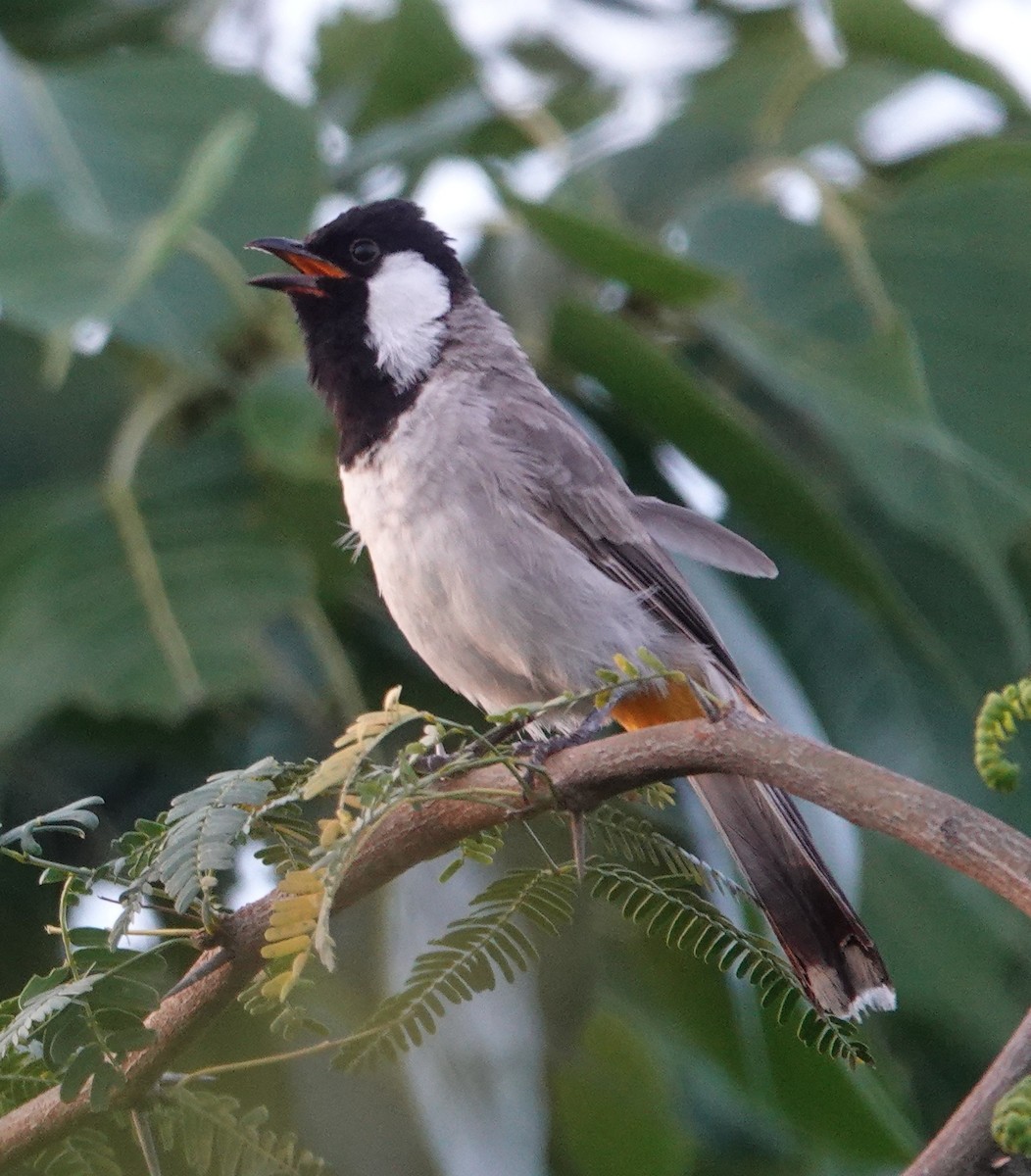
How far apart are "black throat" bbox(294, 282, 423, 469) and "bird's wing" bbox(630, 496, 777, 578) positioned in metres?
0.51

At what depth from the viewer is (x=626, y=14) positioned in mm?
5559

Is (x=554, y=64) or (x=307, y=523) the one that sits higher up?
(x=554, y=64)

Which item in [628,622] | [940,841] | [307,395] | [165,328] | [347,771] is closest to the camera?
[940,841]

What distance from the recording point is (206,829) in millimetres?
1660

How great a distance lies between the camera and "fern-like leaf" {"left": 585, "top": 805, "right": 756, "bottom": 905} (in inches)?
73.7

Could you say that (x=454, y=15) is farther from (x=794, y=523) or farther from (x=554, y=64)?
(x=794, y=523)

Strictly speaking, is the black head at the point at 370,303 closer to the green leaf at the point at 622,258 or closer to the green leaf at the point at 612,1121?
the green leaf at the point at 622,258

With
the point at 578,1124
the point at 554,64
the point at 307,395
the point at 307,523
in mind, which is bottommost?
the point at 578,1124

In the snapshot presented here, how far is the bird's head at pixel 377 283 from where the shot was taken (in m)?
3.33

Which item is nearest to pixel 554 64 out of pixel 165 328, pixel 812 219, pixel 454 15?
pixel 454 15

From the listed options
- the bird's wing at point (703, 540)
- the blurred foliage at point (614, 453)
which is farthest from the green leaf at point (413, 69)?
the bird's wing at point (703, 540)

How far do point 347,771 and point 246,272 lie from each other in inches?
97.5

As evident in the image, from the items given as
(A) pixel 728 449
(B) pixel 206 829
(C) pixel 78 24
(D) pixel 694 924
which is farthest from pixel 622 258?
(C) pixel 78 24

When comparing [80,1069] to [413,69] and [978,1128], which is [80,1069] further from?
[413,69]
